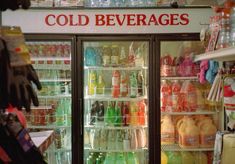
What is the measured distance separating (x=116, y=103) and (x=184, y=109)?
0.75 m

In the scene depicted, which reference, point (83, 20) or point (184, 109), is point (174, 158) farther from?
point (83, 20)

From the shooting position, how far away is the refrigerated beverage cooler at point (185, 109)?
11.2 feet

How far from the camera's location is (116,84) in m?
3.55

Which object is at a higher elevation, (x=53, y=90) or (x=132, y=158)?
(x=53, y=90)

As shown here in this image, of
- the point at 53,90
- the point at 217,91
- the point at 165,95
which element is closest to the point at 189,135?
the point at 165,95

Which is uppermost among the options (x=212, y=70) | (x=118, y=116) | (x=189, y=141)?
(x=212, y=70)

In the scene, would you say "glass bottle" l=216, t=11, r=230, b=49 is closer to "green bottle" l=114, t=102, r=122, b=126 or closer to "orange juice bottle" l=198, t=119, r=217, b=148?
"orange juice bottle" l=198, t=119, r=217, b=148

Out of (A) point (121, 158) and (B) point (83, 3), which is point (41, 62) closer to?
(B) point (83, 3)

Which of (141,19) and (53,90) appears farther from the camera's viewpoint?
(53,90)

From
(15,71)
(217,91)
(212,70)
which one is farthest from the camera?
(212,70)

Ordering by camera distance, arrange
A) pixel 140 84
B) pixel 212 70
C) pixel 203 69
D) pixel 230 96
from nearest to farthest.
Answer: pixel 230 96 < pixel 212 70 < pixel 203 69 < pixel 140 84

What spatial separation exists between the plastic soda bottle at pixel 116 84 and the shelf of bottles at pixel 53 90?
477mm

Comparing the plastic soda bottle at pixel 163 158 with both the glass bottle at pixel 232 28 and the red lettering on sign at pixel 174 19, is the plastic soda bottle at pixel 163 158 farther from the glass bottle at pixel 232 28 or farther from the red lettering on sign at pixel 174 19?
the glass bottle at pixel 232 28

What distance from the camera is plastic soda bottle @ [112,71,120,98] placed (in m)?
3.53
